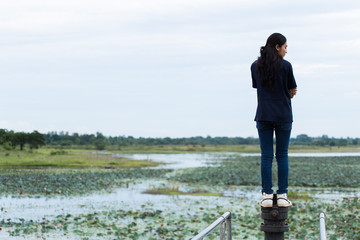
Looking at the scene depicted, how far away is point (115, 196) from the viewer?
19.4m

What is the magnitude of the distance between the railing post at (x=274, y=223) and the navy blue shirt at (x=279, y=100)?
85cm

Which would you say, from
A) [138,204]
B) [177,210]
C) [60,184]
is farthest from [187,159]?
[177,210]

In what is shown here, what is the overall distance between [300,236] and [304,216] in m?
2.96

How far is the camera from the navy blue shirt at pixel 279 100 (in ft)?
14.9

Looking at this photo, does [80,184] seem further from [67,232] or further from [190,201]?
[67,232]

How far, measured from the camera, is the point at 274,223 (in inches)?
175

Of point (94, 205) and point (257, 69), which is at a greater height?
point (257, 69)

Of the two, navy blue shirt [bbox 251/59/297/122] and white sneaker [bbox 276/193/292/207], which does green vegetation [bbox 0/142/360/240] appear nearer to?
white sneaker [bbox 276/193/292/207]

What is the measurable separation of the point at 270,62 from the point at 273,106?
422 millimetres

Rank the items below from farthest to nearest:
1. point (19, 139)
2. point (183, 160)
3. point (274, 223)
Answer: point (183, 160), point (19, 139), point (274, 223)

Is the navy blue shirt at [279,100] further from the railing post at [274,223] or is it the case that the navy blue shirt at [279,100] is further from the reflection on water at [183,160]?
the reflection on water at [183,160]

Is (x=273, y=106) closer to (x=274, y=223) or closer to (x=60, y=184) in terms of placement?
(x=274, y=223)

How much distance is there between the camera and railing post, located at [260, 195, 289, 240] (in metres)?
4.41

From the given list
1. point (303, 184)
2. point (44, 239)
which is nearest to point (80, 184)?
point (303, 184)
